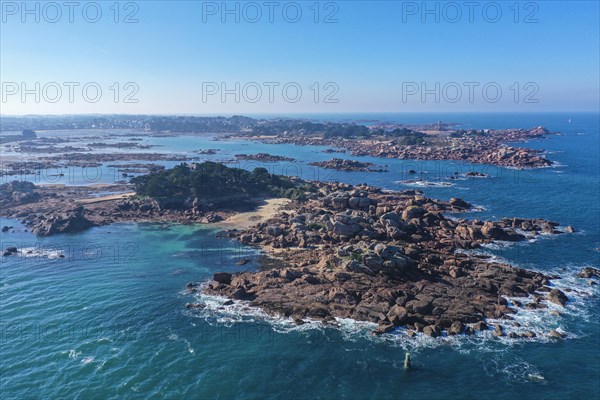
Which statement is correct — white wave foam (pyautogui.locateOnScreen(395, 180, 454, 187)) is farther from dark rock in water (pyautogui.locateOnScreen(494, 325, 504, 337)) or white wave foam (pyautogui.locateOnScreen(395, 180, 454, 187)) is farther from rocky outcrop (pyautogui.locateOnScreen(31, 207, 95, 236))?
rocky outcrop (pyautogui.locateOnScreen(31, 207, 95, 236))

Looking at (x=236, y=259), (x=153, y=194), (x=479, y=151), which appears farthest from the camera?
(x=479, y=151)

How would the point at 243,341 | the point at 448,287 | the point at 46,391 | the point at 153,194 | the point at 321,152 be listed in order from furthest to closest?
the point at 321,152 < the point at 153,194 < the point at 448,287 < the point at 243,341 < the point at 46,391

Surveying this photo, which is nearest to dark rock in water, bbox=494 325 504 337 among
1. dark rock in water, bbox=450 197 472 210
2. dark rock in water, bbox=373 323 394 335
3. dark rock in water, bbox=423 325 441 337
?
dark rock in water, bbox=423 325 441 337

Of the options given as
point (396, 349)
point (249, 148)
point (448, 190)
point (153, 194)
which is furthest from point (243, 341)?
point (249, 148)

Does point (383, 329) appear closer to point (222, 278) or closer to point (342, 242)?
point (222, 278)

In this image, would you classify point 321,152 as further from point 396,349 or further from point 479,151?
point 396,349

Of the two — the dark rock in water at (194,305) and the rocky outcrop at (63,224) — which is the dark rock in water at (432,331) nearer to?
the dark rock in water at (194,305)

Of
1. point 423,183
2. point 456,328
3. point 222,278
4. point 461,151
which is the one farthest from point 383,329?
point 461,151

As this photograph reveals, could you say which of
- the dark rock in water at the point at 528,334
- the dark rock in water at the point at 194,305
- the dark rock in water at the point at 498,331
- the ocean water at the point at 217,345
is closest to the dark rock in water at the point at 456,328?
the ocean water at the point at 217,345
